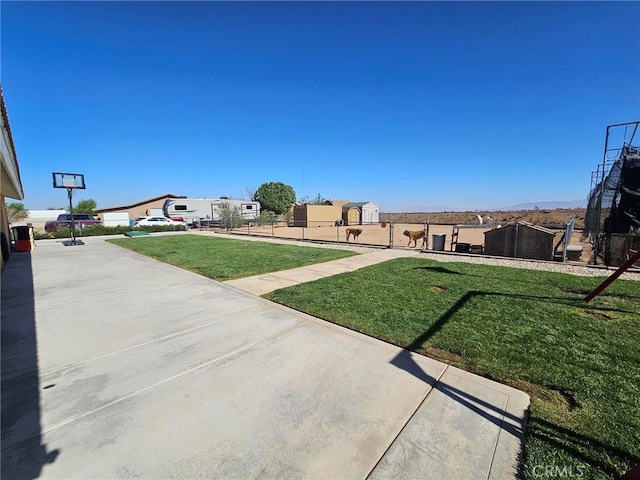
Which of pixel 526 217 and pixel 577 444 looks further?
pixel 526 217

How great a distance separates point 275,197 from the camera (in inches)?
2015

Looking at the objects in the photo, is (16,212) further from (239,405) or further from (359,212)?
(239,405)

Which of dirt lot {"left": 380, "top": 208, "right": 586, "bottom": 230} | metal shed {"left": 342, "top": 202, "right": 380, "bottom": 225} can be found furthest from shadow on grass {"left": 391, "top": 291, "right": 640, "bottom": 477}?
metal shed {"left": 342, "top": 202, "right": 380, "bottom": 225}

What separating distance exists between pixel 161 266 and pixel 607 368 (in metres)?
10.6

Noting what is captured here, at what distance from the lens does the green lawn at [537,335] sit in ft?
6.84

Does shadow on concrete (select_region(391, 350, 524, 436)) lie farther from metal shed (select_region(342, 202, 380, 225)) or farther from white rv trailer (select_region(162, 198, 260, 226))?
metal shed (select_region(342, 202, 380, 225))

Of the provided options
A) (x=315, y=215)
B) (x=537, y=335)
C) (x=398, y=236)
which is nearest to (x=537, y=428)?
(x=537, y=335)

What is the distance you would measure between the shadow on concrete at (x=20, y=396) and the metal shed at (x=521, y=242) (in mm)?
12275

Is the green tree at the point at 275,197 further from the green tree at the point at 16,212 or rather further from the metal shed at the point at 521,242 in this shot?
the metal shed at the point at 521,242

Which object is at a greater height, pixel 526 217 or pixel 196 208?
pixel 196 208

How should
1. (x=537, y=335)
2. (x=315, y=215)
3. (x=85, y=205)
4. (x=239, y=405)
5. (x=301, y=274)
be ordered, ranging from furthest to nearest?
(x=85, y=205)
(x=315, y=215)
(x=301, y=274)
(x=537, y=335)
(x=239, y=405)

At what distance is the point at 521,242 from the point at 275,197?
1754 inches

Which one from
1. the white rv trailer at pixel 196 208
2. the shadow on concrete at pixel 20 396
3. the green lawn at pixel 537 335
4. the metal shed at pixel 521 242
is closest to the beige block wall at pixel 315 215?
the white rv trailer at pixel 196 208

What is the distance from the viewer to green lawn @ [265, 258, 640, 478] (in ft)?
6.84
